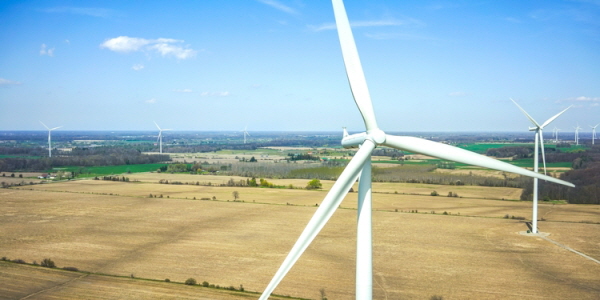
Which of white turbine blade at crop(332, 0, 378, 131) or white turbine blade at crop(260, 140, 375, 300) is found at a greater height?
white turbine blade at crop(332, 0, 378, 131)

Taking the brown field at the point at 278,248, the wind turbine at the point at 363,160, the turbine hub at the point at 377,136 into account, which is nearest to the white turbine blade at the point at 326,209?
the wind turbine at the point at 363,160

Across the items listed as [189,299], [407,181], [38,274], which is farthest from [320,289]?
[407,181]

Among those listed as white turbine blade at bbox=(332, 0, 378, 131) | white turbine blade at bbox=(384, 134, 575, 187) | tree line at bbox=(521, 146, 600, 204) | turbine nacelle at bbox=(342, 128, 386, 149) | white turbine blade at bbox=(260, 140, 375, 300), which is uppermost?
white turbine blade at bbox=(332, 0, 378, 131)


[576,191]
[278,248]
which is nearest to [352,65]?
[278,248]

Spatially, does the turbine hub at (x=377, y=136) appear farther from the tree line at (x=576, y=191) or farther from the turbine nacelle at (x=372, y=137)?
the tree line at (x=576, y=191)

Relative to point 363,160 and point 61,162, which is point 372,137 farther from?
point 61,162

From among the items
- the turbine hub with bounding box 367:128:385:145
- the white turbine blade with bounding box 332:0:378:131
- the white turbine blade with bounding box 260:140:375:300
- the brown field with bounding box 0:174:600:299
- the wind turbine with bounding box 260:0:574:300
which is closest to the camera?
the white turbine blade with bounding box 260:140:375:300

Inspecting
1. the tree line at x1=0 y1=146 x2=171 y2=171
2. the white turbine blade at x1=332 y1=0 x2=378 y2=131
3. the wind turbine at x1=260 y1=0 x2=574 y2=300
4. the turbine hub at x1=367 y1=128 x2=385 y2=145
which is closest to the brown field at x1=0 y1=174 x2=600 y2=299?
the wind turbine at x1=260 y1=0 x2=574 y2=300

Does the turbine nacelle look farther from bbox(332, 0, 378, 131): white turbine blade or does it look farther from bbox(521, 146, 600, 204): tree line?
bbox(521, 146, 600, 204): tree line
